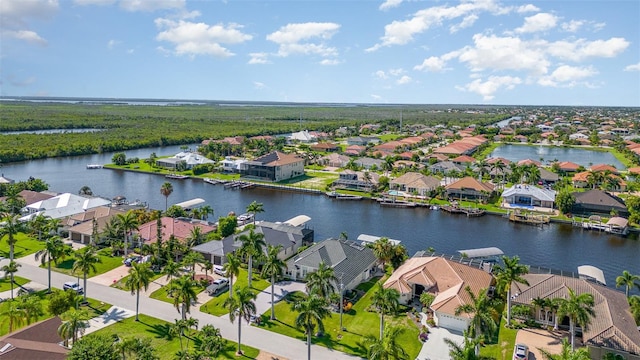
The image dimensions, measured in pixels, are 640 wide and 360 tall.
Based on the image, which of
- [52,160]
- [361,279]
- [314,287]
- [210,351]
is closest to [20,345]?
[210,351]

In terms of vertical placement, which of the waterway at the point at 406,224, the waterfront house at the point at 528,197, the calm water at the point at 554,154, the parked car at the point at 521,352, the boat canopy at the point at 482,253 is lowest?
the parked car at the point at 521,352

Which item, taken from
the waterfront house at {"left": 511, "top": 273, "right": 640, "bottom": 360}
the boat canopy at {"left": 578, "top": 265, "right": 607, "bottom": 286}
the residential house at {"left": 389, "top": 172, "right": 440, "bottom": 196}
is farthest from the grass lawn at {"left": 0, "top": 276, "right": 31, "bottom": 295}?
the residential house at {"left": 389, "top": 172, "right": 440, "bottom": 196}

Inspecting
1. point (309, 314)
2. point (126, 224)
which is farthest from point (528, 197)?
point (126, 224)

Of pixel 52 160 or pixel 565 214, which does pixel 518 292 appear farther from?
pixel 52 160

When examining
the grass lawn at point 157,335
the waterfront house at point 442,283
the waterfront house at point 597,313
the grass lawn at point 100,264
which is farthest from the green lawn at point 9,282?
the waterfront house at point 597,313

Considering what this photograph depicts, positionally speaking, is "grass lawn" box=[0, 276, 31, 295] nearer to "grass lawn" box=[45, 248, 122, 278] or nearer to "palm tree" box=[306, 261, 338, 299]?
"grass lawn" box=[45, 248, 122, 278]

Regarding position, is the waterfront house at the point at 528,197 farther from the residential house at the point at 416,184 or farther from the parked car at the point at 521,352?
the parked car at the point at 521,352
